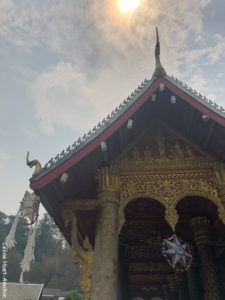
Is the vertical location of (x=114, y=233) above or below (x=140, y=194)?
below

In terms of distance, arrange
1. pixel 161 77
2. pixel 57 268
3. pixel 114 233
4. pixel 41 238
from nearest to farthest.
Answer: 1. pixel 114 233
2. pixel 161 77
3. pixel 57 268
4. pixel 41 238

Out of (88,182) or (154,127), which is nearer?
(88,182)

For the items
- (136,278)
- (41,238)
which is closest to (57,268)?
(41,238)

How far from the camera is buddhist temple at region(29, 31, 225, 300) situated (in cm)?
538

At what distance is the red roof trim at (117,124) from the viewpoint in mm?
5245

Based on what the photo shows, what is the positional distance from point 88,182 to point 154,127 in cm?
257

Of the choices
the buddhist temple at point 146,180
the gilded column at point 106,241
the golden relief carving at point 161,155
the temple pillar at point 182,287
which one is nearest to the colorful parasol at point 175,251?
the buddhist temple at point 146,180

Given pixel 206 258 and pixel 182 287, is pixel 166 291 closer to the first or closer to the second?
pixel 182 287

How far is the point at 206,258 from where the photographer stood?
7.29 m

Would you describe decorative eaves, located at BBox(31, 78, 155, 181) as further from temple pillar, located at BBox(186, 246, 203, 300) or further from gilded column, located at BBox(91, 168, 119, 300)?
temple pillar, located at BBox(186, 246, 203, 300)

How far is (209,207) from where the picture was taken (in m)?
7.07

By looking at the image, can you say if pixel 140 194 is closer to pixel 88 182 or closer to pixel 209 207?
pixel 88 182

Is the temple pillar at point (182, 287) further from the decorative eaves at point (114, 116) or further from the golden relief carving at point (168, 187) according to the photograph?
the decorative eaves at point (114, 116)

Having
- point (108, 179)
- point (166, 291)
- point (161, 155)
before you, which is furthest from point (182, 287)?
point (108, 179)
